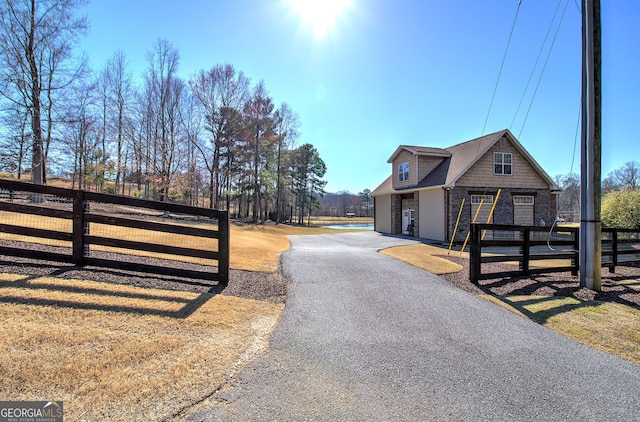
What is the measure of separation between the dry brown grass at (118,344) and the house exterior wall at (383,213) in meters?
19.5

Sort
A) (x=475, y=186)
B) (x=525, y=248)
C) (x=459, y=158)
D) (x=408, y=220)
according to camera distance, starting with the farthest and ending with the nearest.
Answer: (x=408, y=220)
(x=459, y=158)
(x=475, y=186)
(x=525, y=248)

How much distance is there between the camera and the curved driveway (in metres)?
2.46

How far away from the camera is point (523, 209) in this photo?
18297 millimetres

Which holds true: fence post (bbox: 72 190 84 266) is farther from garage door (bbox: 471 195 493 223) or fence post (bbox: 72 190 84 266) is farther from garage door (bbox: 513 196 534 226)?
garage door (bbox: 513 196 534 226)

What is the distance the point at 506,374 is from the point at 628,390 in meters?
1.08

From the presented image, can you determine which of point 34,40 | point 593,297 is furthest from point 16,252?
point 34,40

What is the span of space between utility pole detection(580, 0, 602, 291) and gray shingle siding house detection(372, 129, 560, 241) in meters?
9.29

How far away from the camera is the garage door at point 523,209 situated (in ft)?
59.4

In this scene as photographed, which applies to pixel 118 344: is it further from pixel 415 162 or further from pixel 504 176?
pixel 504 176

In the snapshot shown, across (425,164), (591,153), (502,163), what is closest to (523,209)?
(502,163)

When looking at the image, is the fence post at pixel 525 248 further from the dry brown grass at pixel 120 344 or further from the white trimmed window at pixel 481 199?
the white trimmed window at pixel 481 199

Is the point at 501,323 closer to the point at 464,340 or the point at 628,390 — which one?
the point at 464,340

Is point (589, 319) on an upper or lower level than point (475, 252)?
lower

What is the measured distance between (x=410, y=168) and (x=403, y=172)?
87cm
